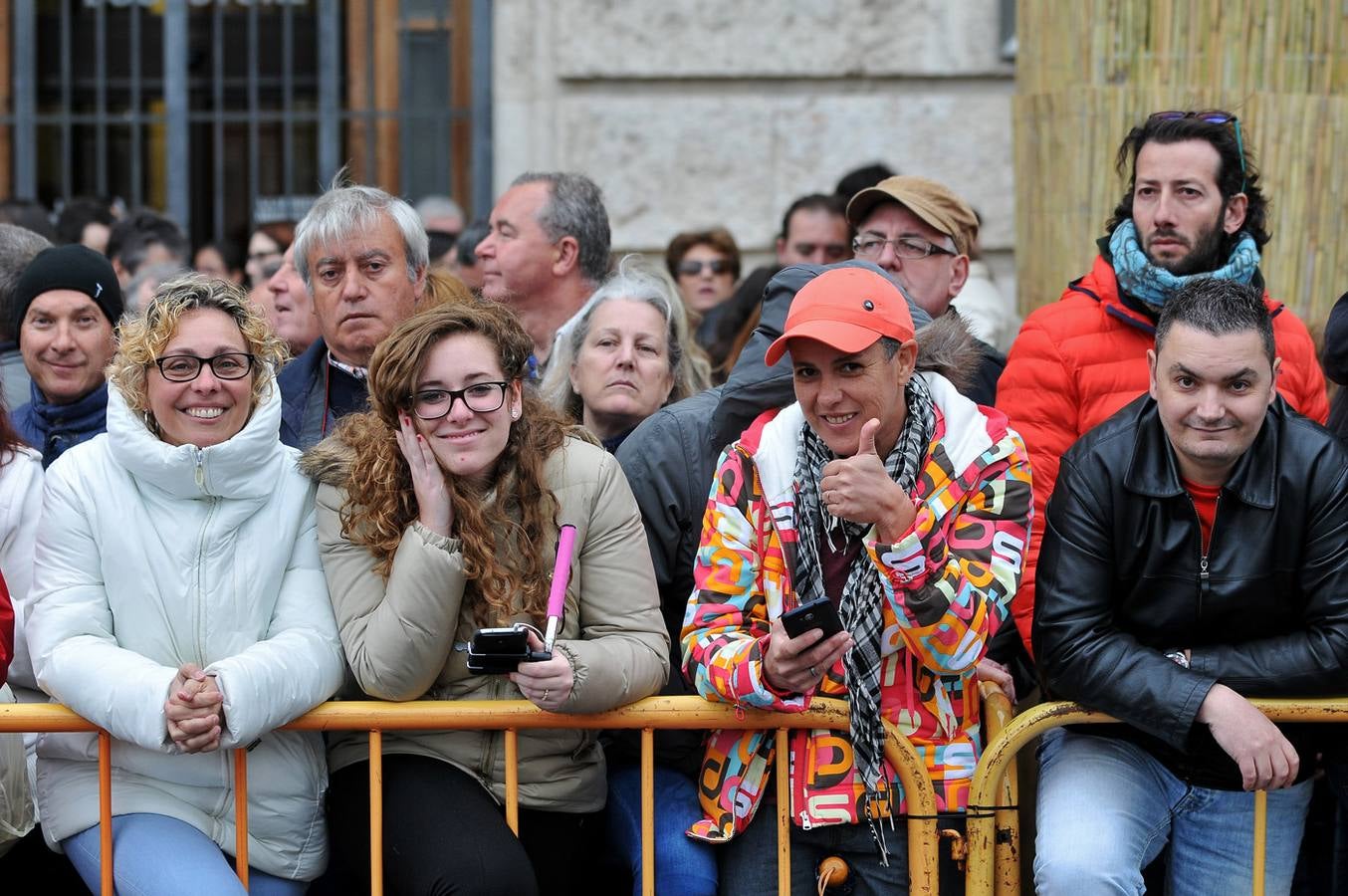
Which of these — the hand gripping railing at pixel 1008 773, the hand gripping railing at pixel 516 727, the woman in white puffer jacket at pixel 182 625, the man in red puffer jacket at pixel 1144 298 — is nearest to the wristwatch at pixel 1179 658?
the hand gripping railing at pixel 1008 773

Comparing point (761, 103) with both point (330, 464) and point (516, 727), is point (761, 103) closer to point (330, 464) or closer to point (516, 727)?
point (330, 464)

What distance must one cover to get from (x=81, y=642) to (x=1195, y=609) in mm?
2381

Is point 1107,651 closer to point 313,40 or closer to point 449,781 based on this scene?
point 449,781

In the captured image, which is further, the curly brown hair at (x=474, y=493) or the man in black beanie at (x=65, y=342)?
the man in black beanie at (x=65, y=342)

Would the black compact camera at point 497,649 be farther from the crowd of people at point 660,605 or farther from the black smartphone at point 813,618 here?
the black smartphone at point 813,618

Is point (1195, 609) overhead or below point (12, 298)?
below

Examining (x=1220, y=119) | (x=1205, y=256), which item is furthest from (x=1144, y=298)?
(x=1220, y=119)

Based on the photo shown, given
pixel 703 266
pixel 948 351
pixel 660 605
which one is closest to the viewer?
pixel 948 351

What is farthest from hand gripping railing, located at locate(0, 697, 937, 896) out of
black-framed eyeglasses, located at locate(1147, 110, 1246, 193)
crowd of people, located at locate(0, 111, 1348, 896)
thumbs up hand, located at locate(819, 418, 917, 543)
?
black-framed eyeglasses, located at locate(1147, 110, 1246, 193)

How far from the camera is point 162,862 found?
3602 millimetres

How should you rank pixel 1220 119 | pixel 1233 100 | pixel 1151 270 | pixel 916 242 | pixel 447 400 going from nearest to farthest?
pixel 447 400 < pixel 1151 270 < pixel 1220 119 < pixel 916 242 < pixel 1233 100

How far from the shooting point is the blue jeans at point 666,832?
3.79 meters

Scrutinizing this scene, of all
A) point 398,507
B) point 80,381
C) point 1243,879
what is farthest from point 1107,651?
point 80,381

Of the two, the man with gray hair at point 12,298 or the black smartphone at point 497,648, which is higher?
the man with gray hair at point 12,298
